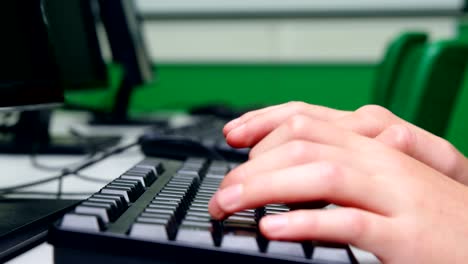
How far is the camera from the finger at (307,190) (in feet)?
1.19

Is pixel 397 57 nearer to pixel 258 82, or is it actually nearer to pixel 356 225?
pixel 356 225

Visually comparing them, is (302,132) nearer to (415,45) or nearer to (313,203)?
(313,203)

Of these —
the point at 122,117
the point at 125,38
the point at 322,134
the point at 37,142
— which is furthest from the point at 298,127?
the point at 122,117

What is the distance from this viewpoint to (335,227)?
35cm

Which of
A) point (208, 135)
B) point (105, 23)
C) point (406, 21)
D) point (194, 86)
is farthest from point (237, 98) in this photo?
point (208, 135)

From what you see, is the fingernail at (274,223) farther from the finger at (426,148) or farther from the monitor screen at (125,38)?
the monitor screen at (125,38)

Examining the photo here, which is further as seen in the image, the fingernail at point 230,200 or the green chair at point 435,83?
the green chair at point 435,83

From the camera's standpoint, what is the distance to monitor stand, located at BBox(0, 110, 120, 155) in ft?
3.15

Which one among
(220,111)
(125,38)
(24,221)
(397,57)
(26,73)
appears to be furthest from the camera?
(220,111)

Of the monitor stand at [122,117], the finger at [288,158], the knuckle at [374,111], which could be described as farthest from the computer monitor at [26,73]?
the monitor stand at [122,117]

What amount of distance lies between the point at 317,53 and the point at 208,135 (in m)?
1.47

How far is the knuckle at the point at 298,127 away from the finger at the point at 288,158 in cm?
2

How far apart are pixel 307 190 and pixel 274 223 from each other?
4 centimetres

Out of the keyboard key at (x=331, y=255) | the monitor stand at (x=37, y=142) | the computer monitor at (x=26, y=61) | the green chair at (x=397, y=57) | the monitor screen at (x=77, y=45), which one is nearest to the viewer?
the keyboard key at (x=331, y=255)
